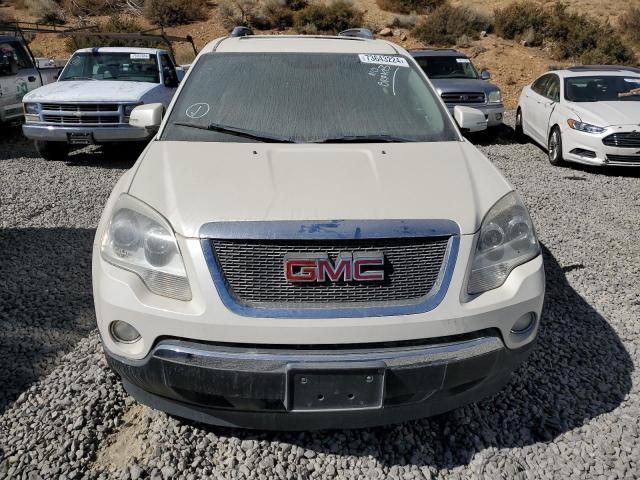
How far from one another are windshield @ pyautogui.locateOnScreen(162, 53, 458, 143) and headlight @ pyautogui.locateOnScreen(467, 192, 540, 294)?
0.81 meters

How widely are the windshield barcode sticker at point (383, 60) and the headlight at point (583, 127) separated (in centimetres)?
568

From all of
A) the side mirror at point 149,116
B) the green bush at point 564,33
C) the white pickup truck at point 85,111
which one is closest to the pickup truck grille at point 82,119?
the white pickup truck at point 85,111

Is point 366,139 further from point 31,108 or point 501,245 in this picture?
point 31,108

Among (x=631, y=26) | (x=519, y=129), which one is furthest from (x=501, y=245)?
(x=631, y=26)

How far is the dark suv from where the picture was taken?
10.4 m

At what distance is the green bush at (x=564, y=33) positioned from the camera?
75.3ft

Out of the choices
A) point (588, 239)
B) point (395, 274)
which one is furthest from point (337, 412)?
point (588, 239)

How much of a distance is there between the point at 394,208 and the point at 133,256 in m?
1.10

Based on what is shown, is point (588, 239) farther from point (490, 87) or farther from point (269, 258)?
point (490, 87)

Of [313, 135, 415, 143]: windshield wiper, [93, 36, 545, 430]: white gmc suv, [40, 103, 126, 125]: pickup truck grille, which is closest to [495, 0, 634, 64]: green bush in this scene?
[40, 103, 126, 125]: pickup truck grille

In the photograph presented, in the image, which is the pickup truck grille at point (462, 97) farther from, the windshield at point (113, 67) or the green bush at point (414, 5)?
the green bush at point (414, 5)

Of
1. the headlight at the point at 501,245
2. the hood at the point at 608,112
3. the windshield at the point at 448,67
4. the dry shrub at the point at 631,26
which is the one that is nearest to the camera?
the headlight at the point at 501,245

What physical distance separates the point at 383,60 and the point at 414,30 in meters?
25.7

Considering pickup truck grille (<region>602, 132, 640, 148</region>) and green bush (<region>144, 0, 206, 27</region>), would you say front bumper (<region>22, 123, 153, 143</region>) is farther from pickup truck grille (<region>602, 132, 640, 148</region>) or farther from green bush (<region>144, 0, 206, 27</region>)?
green bush (<region>144, 0, 206, 27</region>)
